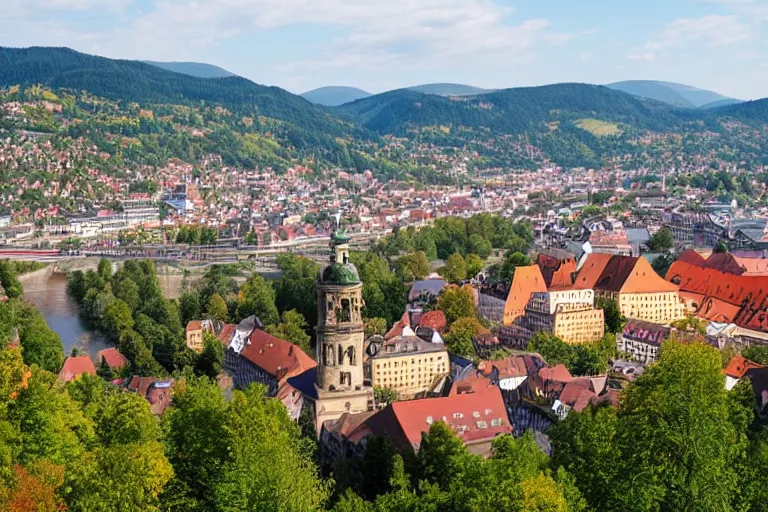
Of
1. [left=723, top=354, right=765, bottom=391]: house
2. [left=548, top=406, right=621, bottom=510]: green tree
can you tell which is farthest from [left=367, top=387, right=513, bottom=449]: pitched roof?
[left=723, top=354, right=765, bottom=391]: house

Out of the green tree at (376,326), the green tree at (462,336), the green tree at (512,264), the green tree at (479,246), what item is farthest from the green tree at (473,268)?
the green tree at (462,336)

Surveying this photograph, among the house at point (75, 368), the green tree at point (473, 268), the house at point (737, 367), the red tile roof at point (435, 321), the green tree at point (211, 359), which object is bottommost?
the green tree at point (473, 268)

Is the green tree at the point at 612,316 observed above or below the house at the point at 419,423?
below

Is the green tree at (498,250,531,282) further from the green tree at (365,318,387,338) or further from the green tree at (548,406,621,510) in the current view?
the green tree at (548,406,621,510)

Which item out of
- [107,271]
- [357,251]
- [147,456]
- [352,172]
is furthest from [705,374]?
[352,172]

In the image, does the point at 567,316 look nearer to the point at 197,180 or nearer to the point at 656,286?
the point at 656,286

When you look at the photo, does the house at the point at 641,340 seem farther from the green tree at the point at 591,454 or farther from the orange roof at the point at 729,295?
the green tree at the point at 591,454

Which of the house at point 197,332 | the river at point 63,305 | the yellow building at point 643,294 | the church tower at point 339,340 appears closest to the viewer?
the church tower at point 339,340
